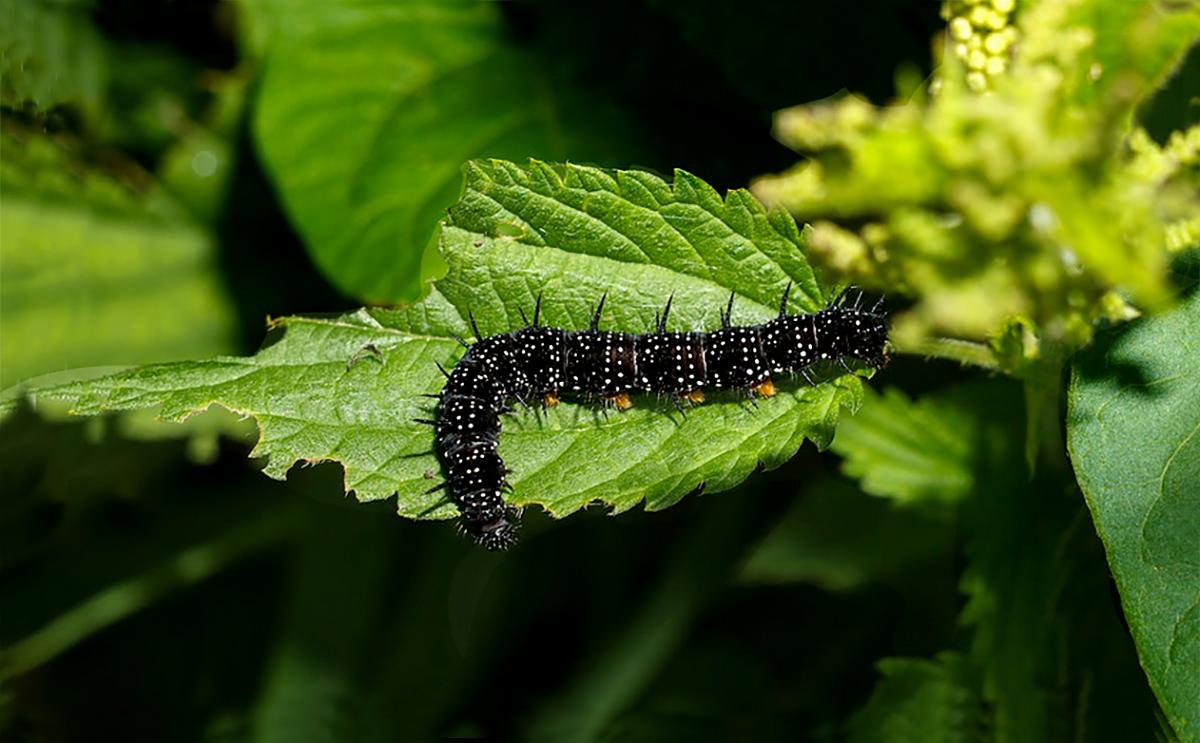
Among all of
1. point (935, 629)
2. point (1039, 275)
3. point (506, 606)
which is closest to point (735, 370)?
point (1039, 275)

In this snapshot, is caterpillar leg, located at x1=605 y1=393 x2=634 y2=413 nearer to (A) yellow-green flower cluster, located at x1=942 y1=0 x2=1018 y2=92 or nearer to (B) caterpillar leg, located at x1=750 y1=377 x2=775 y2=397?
(B) caterpillar leg, located at x1=750 y1=377 x2=775 y2=397

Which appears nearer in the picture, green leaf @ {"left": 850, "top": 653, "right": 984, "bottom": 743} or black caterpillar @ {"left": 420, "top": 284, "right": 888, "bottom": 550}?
black caterpillar @ {"left": 420, "top": 284, "right": 888, "bottom": 550}

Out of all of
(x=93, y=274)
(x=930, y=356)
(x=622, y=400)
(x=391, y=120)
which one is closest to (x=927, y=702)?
(x=930, y=356)

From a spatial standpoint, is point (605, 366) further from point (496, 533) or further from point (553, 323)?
point (496, 533)

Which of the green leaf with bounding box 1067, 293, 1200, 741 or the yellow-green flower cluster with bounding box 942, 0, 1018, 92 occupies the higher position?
the yellow-green flower cluster with bounding box 942, 0, 1018, 92

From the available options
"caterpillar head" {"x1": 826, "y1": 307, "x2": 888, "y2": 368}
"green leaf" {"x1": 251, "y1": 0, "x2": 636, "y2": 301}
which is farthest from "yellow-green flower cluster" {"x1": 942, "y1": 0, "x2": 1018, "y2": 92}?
"green leaf" {"x1": 251, "y1": 0, "x2": 636, "y2": 301}

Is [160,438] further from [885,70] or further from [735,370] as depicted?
[885,70]

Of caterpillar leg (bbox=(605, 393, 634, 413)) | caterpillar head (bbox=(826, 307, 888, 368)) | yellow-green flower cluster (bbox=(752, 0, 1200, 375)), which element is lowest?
caterpillar leg (bbox=(605, 393, 634, 413))

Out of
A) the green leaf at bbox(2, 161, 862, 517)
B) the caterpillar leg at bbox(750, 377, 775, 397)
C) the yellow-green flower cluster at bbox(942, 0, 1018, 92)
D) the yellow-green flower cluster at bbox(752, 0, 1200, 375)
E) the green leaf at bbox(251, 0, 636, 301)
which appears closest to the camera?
the yellow-green flower cluster at bbox(752, 0, 1200, 375)
